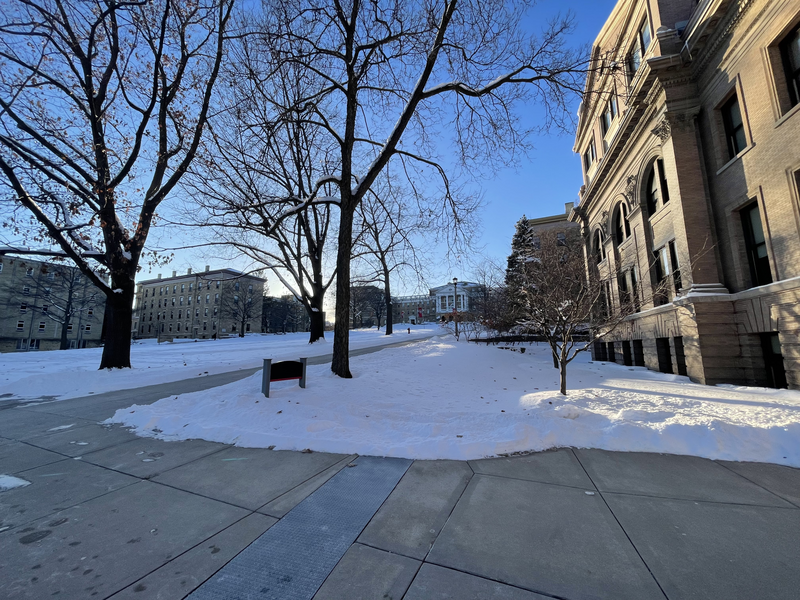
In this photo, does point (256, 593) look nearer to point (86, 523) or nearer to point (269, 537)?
point (269, 537)

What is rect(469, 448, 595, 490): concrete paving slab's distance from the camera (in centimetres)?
377

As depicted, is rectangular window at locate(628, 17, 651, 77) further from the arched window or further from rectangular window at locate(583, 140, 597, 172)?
rectangular window at locate(583, 140, 597, 172)

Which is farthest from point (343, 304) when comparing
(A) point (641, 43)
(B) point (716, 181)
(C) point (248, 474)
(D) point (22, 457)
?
(A) point (641, 43)

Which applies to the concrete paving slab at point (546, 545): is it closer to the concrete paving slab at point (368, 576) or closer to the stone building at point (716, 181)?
the concrete paving slab at point (368, 576)

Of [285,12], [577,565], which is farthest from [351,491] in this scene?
[285,12]

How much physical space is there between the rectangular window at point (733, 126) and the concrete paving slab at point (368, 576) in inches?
567

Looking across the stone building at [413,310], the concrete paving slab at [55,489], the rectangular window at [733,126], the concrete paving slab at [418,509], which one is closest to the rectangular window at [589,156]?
the rectangular window at [733,126]

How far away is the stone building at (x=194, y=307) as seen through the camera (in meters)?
64.4

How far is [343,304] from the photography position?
346 inches

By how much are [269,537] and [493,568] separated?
1694mm

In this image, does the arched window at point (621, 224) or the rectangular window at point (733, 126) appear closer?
the rectangular window at point (733, 126)

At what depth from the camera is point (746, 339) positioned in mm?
10125

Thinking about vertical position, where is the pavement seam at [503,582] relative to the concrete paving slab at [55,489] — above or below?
below

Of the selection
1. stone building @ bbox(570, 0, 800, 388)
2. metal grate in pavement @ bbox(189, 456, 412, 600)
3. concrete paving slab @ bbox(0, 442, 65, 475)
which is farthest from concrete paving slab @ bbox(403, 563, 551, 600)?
stone building @ bbox(570, 0, 800, 388)
